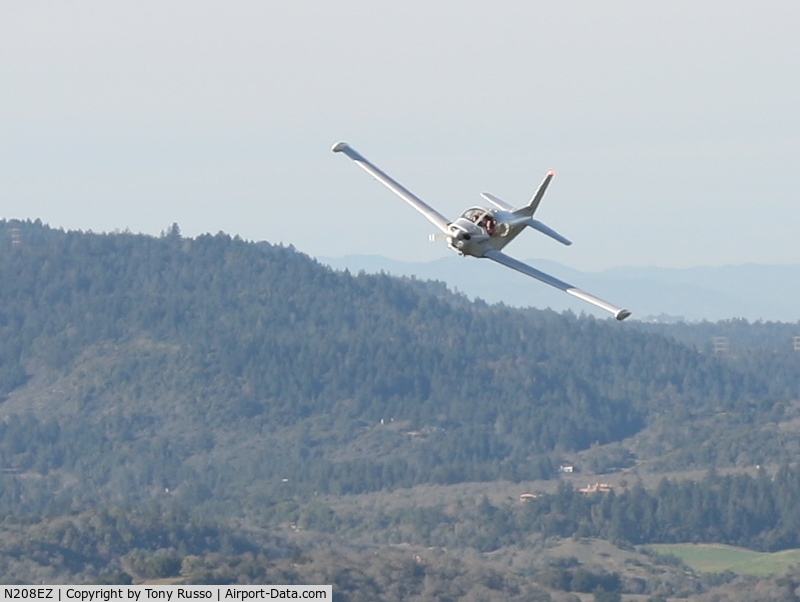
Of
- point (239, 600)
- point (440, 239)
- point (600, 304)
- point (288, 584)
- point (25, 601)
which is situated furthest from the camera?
point (288, 584)

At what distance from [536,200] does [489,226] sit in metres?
3.87

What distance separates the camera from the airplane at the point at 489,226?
243 feet

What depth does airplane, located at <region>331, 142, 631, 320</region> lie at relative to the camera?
7400 cm

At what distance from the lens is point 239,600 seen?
9225cm

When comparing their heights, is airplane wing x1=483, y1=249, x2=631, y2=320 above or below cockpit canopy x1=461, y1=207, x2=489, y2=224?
below

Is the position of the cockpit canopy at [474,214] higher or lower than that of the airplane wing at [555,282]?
higher

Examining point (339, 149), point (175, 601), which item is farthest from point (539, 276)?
point (175, 601)

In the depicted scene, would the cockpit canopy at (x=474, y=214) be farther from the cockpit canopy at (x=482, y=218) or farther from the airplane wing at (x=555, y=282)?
the airplane wing at (x=555, y=282)

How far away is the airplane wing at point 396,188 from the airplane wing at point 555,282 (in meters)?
2.37

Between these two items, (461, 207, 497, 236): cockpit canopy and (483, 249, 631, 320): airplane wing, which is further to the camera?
(461, 207, 497, 236): cockpit canopy

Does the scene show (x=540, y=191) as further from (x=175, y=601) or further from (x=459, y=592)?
(x=459, y=592)

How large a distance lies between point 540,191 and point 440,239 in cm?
643

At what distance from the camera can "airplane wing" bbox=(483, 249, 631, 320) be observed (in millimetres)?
67938

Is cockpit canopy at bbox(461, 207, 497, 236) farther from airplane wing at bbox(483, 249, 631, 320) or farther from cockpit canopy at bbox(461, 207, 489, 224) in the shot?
airplane wing at bbox(483, 249, 631, 320)
